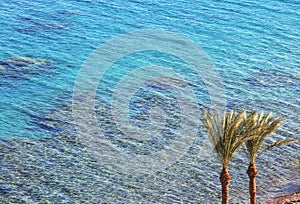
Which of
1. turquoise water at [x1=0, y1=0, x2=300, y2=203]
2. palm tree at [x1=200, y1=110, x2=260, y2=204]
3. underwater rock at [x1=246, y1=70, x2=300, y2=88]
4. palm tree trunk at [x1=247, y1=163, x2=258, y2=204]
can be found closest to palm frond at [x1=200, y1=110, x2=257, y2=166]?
palm tree at [x1=200, y1=110, x2=260, y2=204]

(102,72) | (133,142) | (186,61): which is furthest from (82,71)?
(133,142)

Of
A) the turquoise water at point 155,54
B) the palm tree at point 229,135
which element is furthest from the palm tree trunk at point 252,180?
the turquoise water at point 155,54

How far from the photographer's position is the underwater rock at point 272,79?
228 ft

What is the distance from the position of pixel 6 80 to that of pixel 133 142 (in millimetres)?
19286

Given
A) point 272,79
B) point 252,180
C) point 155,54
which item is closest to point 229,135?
point 252,180

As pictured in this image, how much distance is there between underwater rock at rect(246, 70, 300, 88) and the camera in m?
69.5

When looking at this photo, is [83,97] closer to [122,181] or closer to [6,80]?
[6,80]

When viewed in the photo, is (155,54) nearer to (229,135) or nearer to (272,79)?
(272,79)

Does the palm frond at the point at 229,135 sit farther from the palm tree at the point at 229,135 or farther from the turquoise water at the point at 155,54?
the turquoise water at the point at 155,54

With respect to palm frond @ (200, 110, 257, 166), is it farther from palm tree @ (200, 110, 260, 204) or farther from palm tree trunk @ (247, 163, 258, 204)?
palm tree trunk @ (247, 163, 258, 204)

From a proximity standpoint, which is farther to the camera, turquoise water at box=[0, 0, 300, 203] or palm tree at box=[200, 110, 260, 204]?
turquoise water at box=[0, 0, 300, 203]

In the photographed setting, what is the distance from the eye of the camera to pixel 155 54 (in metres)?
76.2

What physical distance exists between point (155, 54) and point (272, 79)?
1550 centimetres

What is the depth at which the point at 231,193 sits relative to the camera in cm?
4981
